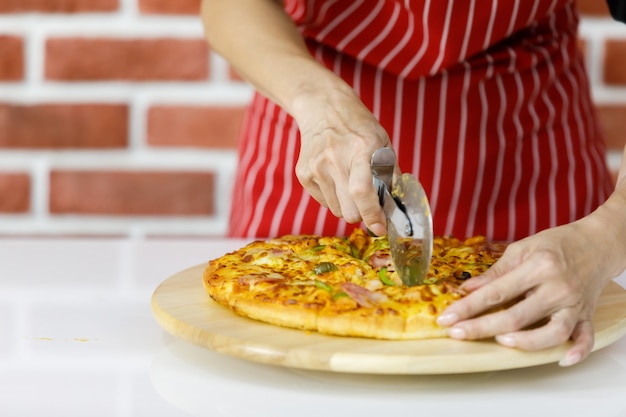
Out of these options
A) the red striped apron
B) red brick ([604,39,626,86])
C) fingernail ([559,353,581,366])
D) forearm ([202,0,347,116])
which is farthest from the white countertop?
red brick ([604,39,626,86])

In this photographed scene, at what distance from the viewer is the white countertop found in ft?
2.92

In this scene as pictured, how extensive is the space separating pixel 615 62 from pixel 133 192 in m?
0.98

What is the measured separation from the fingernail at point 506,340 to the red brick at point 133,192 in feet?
3.66

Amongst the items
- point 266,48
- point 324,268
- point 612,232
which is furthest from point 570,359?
point 266,48

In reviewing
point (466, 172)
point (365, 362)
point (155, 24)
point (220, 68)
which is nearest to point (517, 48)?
point (466, 172)

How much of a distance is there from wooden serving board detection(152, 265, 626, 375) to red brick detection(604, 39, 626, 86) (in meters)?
0.99

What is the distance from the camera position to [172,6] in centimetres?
195

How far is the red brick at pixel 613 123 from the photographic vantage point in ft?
6.49

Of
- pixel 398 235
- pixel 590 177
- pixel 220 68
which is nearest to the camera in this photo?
pixel 398 235

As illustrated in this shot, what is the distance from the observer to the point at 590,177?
174 cm

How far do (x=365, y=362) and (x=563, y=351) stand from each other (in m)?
0.20

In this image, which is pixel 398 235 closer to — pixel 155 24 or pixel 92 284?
pixel 92 284

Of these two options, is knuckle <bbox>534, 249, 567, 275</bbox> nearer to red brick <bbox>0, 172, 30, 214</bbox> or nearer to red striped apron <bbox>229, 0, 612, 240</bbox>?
red striped apron <bbox>229, 0, 612, 240</bbox>

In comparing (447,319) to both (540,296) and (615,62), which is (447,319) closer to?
(540,296)
